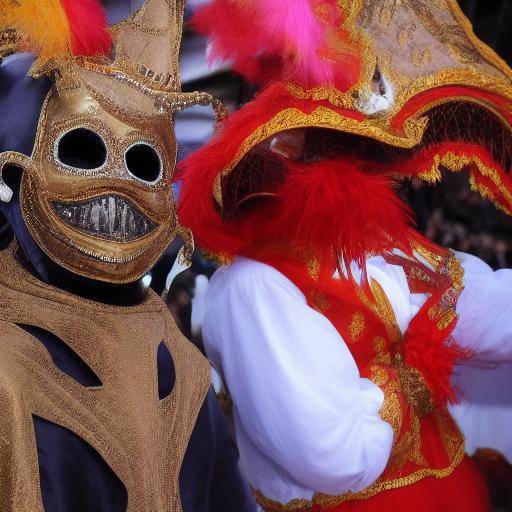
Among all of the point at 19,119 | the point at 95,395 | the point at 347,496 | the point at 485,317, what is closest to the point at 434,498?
the point at 347,496

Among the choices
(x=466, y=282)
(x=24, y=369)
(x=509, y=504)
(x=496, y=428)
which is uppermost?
(x=24, y=369)

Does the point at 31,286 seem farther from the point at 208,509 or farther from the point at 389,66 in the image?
the point at 389,66

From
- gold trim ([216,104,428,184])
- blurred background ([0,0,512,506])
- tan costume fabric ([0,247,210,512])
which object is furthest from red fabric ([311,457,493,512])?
gold trim ([216,104,428,184])

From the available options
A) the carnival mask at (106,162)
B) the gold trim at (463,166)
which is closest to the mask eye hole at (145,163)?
the carnival mask at (106,162)

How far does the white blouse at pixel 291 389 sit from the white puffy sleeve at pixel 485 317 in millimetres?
221

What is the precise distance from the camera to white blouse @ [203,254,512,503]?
139 cm

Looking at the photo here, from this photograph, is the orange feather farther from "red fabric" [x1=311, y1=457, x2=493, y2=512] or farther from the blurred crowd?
the blurred crowd

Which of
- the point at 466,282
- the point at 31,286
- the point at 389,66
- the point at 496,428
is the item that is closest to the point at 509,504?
the point at 496,428

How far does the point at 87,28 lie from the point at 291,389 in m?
0.66

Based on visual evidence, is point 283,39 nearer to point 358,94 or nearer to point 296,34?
point 296,34

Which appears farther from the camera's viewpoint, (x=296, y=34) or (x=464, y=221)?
(x=464, y=221)

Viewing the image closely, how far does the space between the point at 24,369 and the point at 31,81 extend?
1.39 ft

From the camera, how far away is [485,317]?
1676 millimetres

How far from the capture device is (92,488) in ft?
3.76
